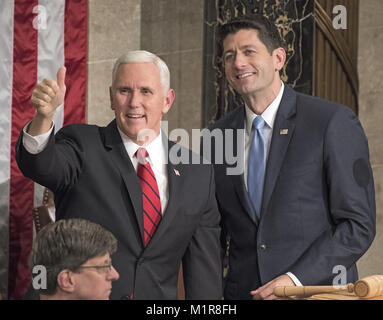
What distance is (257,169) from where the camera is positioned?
11.5 ft

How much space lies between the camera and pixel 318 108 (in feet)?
11.8

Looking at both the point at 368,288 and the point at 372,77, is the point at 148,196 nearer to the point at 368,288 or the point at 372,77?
the point at 368,288

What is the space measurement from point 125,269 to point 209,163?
2.16ft

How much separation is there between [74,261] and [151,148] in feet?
2.59

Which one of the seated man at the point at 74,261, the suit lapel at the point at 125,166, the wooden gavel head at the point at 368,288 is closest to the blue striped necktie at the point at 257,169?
the suit lapel at the point at 125,166

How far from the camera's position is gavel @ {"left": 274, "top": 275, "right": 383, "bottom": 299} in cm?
266

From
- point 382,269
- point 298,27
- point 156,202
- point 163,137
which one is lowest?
point 382,269

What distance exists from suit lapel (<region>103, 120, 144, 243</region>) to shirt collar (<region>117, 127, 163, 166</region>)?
0.02m

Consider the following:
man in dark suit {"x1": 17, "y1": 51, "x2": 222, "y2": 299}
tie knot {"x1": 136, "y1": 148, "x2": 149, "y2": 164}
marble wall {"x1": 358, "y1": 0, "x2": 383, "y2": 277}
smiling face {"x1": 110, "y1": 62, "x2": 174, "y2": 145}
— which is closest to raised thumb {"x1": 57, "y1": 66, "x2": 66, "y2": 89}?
man in dark suit {"x1": 17, "y1": 51, "x2": 222, "y2": 299}

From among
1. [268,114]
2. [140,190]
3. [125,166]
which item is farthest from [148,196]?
[268,114]

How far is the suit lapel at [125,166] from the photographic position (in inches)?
122

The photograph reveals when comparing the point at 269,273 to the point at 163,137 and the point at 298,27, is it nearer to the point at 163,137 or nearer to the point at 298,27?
the point at 163,137
